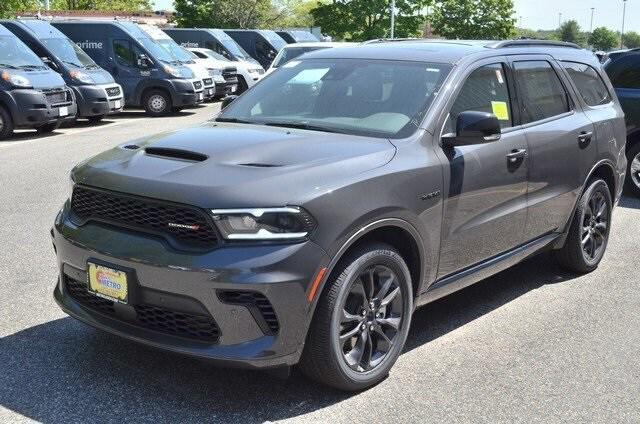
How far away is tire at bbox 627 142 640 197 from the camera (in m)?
10.1

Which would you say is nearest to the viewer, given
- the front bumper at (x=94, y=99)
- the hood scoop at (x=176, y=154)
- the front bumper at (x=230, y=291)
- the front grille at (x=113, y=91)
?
the front bumper at (x=230, y=291)

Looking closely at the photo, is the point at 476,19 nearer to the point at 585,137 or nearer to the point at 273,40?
the point at 273,40

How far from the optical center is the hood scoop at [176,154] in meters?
4.05

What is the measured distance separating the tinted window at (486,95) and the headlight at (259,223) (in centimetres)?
146

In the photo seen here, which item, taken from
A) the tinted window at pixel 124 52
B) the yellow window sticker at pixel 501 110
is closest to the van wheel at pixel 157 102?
the tinted window at pixel 124 52

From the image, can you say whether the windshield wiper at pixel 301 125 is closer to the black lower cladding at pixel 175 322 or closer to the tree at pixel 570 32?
the black lower cladding at pixel 175 322

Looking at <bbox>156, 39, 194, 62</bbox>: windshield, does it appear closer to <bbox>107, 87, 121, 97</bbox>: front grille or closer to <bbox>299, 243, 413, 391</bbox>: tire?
<bbox>107, 87, 121, 97</bbox>: front grille

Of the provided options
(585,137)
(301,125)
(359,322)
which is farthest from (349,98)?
(585,137)

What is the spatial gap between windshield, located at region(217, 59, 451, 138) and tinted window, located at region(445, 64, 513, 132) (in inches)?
6.7

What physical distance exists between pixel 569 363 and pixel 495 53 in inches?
79.1

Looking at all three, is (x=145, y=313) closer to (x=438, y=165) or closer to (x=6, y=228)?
(x=438, y=165)

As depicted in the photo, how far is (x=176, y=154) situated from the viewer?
415cm

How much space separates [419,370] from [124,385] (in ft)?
5.09

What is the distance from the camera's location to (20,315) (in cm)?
505
